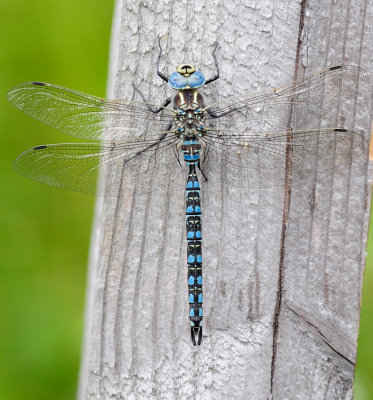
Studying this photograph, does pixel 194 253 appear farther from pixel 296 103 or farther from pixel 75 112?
pixel 75 112

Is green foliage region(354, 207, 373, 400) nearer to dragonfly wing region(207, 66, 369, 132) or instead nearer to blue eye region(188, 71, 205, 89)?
dragonfly wing region(207, 66, 369, 132)

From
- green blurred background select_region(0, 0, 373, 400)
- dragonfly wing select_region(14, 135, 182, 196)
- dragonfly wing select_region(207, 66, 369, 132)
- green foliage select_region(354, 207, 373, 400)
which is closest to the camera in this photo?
dragonfly wing select_region(207, 66, 369, 132)

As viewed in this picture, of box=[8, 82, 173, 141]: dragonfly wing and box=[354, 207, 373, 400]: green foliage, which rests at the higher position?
box=[8, 82, 173, 141]: dragonfly wing

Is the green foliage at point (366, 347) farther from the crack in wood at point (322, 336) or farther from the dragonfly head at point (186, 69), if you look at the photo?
the dragonfly head at point (186, 69)

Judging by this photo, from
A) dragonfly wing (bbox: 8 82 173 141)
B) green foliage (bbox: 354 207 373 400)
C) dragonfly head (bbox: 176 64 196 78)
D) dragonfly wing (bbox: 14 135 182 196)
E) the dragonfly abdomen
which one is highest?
dragonfly head (bbox: 176 64 196 78)

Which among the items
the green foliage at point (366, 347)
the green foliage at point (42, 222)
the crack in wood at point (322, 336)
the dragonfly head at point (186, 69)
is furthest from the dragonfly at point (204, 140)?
the green foliage at point (366, 347)

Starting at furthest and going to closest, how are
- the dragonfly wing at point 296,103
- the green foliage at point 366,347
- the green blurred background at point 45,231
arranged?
the green blurred background at point 45,231
the green foliage at point 366,347
the dragonfly wing at point 296,103

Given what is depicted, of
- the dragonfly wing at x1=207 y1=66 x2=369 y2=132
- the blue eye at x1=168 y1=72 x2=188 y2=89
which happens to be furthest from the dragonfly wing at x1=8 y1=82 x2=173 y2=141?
the dragonfly wing at x1=207 y1=66 x2=369 y2=132

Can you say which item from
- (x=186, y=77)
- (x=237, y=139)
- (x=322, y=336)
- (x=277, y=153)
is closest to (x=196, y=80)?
(x=186, y=77)
